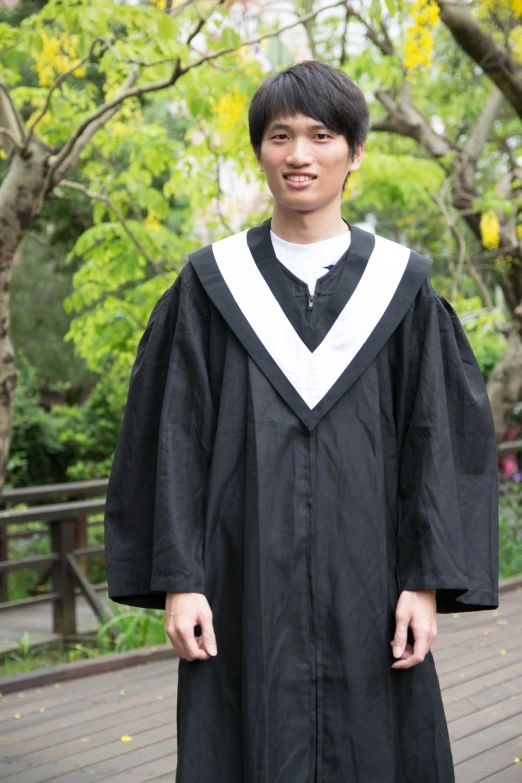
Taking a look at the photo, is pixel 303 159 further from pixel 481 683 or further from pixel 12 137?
pixel 481 683

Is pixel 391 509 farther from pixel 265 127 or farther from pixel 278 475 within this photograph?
pixel 265 127

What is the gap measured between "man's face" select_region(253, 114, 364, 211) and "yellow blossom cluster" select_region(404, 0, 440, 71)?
3.58 m

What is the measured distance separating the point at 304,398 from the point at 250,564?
0.33 m

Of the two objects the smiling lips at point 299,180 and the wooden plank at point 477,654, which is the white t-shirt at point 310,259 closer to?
the smiling lips at point 299,180

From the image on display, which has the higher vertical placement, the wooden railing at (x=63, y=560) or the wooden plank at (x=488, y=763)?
the wooden railing at (x=63, y=560)

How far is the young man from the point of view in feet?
6.30

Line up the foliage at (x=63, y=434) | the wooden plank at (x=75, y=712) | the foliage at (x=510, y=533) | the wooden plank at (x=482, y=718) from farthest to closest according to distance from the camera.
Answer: the foliage at (x=63, y=434), the foliage at (x=510, y=533), the wooden plank at (x=75, y=712), the wooden plank at (x=482, y=718)

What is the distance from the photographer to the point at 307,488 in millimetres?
1937

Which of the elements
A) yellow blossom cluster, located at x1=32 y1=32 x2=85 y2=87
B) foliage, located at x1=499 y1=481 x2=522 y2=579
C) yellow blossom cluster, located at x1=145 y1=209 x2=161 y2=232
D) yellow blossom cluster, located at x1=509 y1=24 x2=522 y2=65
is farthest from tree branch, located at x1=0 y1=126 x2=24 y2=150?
foliage, located at x1=499 y1=481 x2=522 y2=579

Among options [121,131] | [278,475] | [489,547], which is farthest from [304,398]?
[121,131]

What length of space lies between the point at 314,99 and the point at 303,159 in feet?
0.39

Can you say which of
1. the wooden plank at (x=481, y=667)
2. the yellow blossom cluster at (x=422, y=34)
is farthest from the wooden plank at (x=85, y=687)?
the yellow blossom cluster at (x=422, y=34)

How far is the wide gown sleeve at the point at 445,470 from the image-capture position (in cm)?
191

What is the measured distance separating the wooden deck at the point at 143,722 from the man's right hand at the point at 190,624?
1.68m
